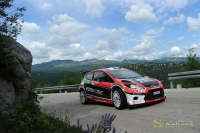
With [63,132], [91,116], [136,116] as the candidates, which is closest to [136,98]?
[136,116]

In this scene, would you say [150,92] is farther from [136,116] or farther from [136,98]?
[136,116]

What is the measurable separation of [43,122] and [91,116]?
3.01 meters

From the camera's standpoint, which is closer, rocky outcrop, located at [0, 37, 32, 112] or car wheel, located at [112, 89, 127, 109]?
rocky outcrop, located at [0, 37, 32, 112]

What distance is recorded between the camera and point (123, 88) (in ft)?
26.5

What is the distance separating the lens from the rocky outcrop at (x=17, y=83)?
235 inches

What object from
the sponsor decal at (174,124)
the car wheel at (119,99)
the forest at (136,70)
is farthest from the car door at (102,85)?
the sponsor decal at (174,124)

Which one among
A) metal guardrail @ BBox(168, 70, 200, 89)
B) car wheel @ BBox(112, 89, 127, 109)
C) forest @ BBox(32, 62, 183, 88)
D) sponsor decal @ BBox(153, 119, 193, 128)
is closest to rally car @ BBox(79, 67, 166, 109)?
car wheel @ BBox(112, 89, 127, 109)

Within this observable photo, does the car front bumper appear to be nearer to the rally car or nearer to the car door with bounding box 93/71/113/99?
the rally car

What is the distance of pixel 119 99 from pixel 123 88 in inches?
19.1

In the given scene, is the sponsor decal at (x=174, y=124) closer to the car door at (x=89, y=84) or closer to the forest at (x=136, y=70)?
the forest at (x=136, y=70)

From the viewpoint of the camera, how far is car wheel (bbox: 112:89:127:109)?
26.3ft

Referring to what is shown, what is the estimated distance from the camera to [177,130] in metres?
4.98

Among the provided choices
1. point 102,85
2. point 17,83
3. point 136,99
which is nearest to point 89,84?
point 102,85

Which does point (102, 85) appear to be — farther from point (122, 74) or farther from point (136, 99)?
point (136, 99)
